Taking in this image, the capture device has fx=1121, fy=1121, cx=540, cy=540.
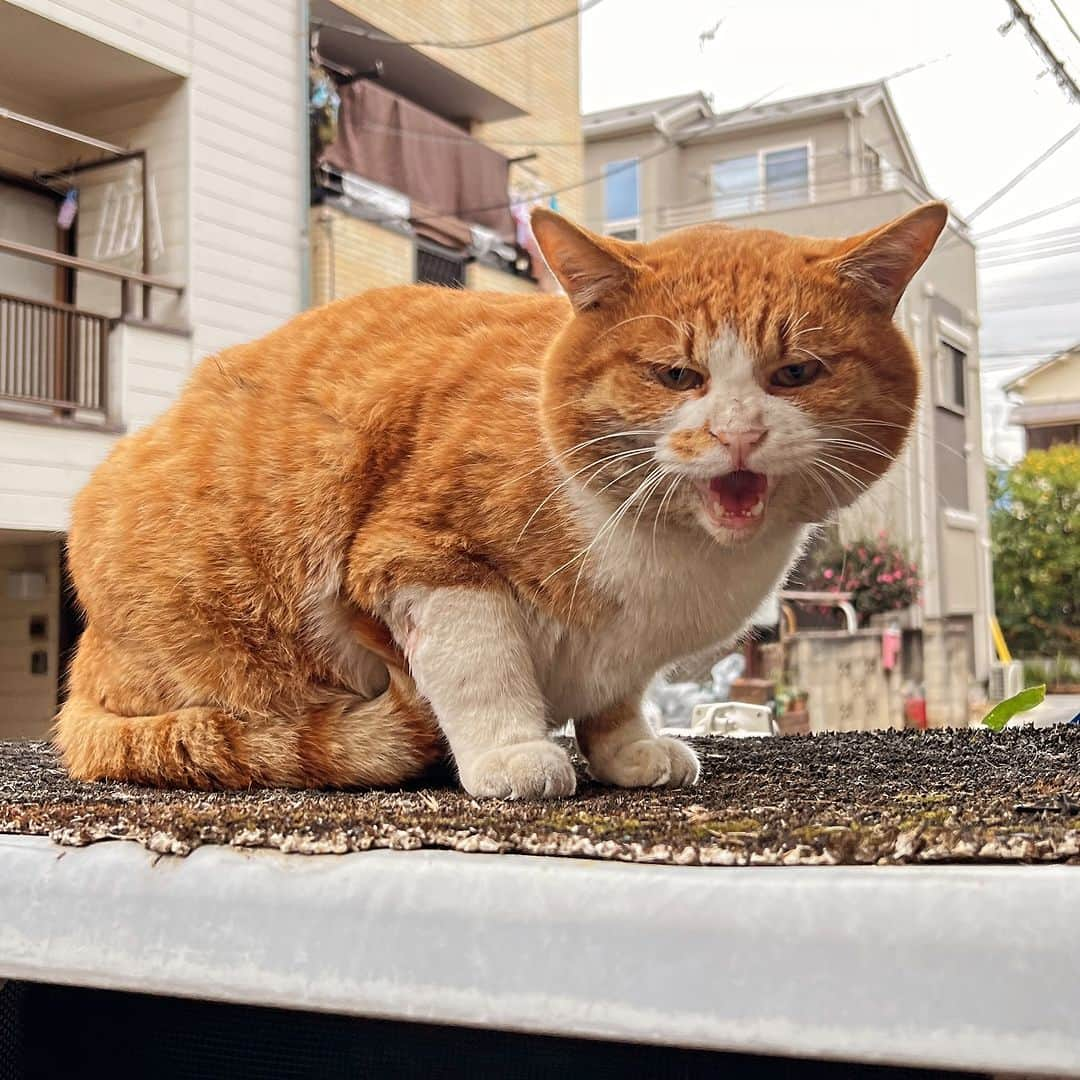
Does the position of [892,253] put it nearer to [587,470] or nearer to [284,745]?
[587,470]

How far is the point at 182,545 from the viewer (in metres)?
0.93

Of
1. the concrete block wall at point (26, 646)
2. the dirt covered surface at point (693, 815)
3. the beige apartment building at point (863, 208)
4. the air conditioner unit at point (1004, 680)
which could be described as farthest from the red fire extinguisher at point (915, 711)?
the dirt covered surface at point (693, 815)

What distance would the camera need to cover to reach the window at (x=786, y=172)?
22.6ft

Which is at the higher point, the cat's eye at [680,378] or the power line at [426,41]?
the power line at [426,41]

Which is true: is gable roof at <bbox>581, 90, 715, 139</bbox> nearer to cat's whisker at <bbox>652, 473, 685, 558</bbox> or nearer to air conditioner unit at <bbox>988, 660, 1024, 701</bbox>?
air conditioner unit at <bbox>988, 660, 1024, 701</bbox>

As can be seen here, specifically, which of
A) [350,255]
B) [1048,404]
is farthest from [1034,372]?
[350,255]

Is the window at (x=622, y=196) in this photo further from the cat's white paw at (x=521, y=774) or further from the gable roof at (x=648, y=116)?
the cat's white paw at (x=521, y=774)

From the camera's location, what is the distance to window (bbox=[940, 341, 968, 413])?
6.75 meters

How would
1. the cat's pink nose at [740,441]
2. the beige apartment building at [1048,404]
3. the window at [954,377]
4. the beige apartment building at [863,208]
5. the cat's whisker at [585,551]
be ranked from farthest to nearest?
the beige apartment building at [1048,404] → the window at [954,377] → the beige apartment building at [863,208] → the cat's whisker at [585,551] → the cat's pink nose at [740,441]

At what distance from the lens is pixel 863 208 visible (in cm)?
630

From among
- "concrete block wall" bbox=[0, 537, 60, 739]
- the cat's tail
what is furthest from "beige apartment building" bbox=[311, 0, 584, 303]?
the cat's tail

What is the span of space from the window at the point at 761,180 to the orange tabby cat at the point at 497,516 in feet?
19.9

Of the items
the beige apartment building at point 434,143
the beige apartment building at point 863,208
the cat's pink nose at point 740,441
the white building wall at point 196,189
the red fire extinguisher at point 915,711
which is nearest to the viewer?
the cat's pink nose at point 740,441

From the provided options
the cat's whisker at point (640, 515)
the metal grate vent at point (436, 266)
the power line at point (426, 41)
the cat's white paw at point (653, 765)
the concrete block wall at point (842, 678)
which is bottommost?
the concrete block wall at point (842, 678)
